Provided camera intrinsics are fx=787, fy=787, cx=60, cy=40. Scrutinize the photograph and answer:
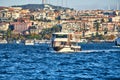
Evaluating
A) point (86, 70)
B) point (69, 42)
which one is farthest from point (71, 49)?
point (86, 70)

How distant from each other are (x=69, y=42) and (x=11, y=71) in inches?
1906

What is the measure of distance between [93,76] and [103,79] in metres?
1.99

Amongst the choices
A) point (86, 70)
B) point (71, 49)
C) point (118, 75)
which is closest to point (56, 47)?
point (71, 49)

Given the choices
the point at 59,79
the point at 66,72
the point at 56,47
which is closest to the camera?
the point at 59,79

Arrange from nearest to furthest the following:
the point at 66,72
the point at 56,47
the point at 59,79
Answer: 1. the point at 59,79
2. the point at 66,72
3. the point at 56,47

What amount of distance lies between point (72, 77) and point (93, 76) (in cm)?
135

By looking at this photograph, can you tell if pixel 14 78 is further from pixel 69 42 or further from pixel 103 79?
pixel 69 42

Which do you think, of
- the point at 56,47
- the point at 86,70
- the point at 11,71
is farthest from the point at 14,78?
the point at 56,47

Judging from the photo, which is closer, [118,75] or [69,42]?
[118,75]

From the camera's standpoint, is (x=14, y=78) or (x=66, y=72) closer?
(x=14, y=78)

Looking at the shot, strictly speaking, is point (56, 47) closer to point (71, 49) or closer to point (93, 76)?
point (71, 49)

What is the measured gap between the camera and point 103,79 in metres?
40.6

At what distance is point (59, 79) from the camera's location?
40312 mm

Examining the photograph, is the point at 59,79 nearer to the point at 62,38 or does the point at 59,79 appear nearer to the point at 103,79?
the point at 103,79
